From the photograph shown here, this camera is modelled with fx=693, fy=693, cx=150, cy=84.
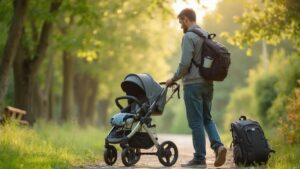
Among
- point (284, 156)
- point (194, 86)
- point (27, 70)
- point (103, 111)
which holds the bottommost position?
point (284, 156)

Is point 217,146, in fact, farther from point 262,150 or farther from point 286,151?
point 286,151

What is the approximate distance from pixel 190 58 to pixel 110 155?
6.83 feet

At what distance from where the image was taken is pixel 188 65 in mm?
10562

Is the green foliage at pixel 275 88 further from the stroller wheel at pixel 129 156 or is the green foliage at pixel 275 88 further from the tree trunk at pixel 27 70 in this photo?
the stroller wheel at pixel 129 156

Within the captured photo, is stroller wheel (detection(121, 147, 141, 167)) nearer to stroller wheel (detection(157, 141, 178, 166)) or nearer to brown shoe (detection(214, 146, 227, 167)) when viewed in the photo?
stroller wheel (detection(157, 141, 178, 166))

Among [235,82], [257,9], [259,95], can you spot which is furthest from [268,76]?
[235,82]

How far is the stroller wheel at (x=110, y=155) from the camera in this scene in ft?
36.2

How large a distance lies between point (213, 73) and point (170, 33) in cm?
3076

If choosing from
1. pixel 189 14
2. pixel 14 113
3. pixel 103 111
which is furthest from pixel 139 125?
A: pixel 103 111

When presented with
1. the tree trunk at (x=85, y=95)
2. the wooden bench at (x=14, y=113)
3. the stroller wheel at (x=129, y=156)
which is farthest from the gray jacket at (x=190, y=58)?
the tree trunk at (x=85, y=95)

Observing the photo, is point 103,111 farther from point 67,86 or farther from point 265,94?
point 265,94

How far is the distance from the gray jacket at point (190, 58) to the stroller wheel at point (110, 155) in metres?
1.56

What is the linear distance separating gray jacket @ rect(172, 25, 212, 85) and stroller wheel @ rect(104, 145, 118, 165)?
156 centimetres

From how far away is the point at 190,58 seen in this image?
1059 cm
